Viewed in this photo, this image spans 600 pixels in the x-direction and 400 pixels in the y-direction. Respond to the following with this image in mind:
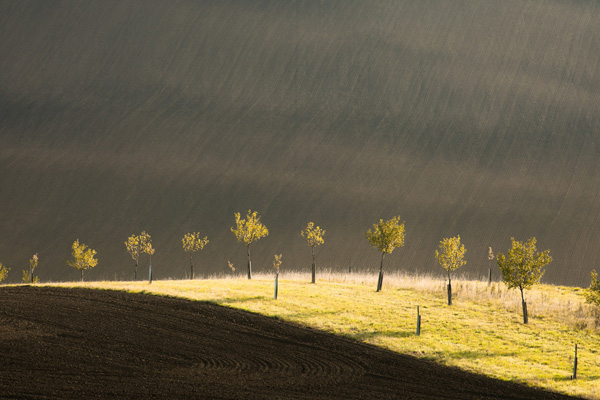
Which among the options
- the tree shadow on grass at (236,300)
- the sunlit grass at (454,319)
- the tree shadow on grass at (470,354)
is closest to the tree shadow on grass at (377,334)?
the sunlit grass at (454,319)

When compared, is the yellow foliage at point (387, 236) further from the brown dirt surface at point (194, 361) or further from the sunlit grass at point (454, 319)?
the brown dirt surface at point (194, 361)

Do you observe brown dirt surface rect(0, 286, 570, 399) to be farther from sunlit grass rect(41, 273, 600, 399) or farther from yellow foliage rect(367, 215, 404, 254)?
yellow foliage rect(367, 215, 404, 254)

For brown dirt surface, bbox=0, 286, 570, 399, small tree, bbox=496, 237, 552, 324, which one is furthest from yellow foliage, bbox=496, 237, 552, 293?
A: brown dirt surface, bbox=0, 286, 570, 399

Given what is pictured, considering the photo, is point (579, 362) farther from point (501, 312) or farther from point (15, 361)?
point (15, 361)

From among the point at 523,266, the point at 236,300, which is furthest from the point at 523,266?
the point at 236,300

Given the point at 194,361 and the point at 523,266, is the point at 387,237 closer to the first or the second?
the point at 523,266

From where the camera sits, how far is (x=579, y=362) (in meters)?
28.5

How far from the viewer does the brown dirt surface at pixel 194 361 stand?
802 inches

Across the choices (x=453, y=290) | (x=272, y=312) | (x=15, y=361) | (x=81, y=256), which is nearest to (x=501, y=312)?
(x=453, y=290)

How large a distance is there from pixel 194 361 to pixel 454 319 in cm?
1902

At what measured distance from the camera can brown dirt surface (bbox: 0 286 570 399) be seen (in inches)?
802

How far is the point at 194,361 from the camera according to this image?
24016 mm

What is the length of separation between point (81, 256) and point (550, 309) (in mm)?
48706

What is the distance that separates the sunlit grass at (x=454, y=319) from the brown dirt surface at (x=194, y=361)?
2041mm
